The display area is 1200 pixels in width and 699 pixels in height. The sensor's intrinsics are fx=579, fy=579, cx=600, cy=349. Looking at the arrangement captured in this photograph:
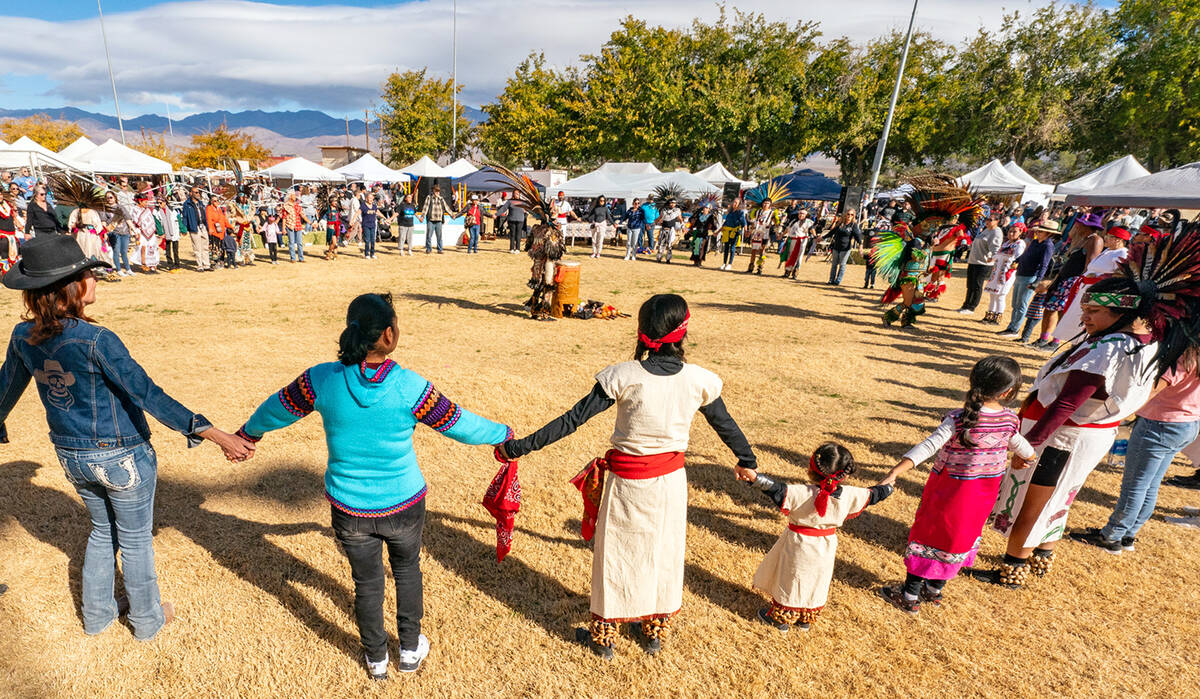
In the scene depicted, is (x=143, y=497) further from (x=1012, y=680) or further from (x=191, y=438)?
(x=1012, y=680)

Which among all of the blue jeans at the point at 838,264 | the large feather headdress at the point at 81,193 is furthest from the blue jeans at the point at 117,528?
the blue jeans at the point at 838,264

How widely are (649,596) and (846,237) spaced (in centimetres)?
1351

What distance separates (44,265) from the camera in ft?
7.63

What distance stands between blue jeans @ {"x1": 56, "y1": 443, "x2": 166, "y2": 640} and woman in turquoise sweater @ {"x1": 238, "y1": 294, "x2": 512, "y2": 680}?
539mm

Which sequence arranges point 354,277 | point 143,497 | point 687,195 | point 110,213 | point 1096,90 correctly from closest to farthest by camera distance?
1. point 143,497
2. point 110,213
3. point 354,277
4. point 687,195
5. point 1096,90

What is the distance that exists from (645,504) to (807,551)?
104 centimetres

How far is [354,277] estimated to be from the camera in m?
13.6

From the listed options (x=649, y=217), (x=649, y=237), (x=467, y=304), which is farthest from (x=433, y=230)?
(x=467, y=304)

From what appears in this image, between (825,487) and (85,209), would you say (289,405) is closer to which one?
(825,487)

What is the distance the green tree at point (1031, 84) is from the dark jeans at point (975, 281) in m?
31.2

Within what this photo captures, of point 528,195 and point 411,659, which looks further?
point 528,195

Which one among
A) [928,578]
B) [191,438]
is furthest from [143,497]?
[928,578]

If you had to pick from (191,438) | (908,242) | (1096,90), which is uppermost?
(1096,90)

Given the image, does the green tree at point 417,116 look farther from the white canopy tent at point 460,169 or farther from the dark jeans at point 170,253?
the dark jeans at point 170,253
